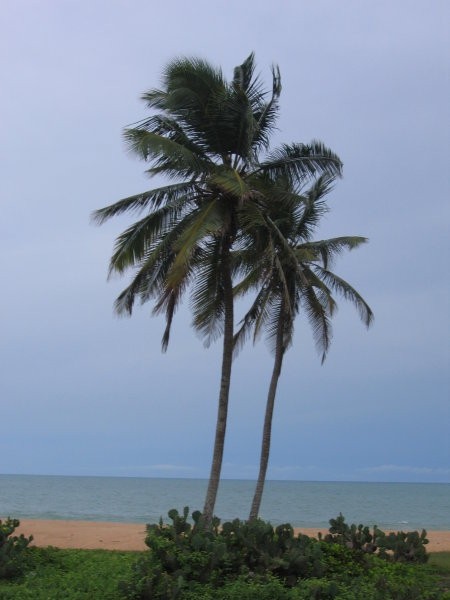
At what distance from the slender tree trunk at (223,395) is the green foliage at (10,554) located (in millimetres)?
3955

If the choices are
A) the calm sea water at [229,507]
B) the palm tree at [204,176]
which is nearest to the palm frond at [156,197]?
the palm tree at [204,176]

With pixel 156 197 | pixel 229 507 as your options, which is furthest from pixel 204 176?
pixel 229 507

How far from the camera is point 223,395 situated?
14.9m

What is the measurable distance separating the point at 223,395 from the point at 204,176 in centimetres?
431

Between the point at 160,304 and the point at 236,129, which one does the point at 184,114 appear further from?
the point at 160,304

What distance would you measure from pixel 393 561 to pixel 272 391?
7.44 metres

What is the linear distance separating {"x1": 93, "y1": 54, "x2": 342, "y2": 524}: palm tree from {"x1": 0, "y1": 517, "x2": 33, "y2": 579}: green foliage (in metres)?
4.40

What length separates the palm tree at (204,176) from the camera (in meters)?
15.2

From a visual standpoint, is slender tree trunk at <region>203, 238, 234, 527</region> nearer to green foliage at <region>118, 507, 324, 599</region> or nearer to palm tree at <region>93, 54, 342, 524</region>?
palm tree at <region>93, 54, 342, 524</region>

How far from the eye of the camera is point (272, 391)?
1878 cm

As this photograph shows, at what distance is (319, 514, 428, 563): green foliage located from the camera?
11.7m

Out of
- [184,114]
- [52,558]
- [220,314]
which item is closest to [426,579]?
[52,558]

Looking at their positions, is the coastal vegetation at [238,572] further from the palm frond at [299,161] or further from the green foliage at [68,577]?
the palm frond at [299,161]

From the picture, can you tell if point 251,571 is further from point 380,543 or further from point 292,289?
point 292,289
